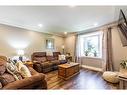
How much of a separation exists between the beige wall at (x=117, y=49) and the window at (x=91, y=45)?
29.5 inches

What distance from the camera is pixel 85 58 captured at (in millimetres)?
5512

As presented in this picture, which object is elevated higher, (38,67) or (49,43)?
(49,43)

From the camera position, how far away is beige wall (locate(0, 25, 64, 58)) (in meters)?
3.92

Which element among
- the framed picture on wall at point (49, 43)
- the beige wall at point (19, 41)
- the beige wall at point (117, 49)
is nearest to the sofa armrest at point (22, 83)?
the beige wall at point (19, 41)

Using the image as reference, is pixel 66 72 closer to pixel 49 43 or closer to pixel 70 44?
pixel 49 43

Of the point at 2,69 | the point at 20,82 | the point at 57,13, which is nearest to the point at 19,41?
the point at 57,13

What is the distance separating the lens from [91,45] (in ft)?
17.9

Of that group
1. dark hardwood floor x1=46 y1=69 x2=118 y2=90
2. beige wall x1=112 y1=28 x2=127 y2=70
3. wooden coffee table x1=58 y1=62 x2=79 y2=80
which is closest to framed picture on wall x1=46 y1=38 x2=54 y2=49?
wooden coffee table x1=58 y1=62 x2=79 y2=80

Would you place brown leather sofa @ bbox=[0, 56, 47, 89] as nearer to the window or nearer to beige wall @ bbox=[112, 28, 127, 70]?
beige wall @ bbox=[112, 28, 127, 70]

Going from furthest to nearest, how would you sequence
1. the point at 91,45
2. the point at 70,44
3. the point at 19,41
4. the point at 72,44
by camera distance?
the point at 70,44
the point at 72,44
the point at 91,45
the point at 19,41

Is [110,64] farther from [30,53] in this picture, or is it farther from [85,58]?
[30,53]

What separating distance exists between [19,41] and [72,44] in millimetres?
3205

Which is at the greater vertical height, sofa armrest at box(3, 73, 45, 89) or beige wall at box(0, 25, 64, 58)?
beige wall at box(0, 25, 64, 58)
